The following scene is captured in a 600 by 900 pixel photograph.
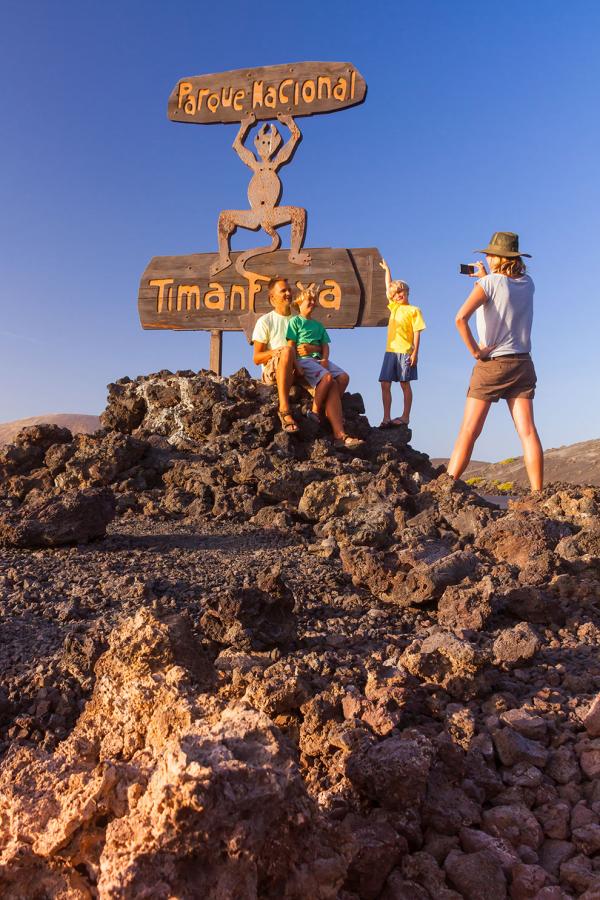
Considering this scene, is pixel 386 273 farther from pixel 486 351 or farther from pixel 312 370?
pixel 486 351

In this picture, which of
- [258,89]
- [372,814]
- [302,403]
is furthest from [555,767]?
[258,89]

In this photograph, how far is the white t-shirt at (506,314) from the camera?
6176mm

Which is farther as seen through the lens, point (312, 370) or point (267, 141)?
point (267, 141)

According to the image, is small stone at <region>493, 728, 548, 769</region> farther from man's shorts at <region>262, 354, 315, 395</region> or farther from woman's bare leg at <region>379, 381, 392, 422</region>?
woman's bare leg at <region>379, 381, 392, 422</region>

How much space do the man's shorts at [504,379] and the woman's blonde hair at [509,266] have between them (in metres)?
0.72

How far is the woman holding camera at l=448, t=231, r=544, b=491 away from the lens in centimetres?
618

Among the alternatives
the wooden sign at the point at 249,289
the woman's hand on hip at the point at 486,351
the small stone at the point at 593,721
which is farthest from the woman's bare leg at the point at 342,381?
the small stone at the point at 593,721

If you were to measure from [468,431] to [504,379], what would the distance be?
560 millimetres

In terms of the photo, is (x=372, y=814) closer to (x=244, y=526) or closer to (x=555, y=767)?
(x=555, y=767)

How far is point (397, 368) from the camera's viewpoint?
8.98 meters

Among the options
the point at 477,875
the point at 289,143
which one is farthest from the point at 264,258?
the point at 477,875

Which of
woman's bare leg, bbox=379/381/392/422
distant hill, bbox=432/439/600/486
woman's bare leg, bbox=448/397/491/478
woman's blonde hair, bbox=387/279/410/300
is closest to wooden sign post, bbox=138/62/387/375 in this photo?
woman's blonde hair, bbox=387/279/410/300

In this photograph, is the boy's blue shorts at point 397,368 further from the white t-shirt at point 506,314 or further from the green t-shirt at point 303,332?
the white t-shirt at point 506,314

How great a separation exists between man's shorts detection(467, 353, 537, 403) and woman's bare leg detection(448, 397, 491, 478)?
0.24ft
